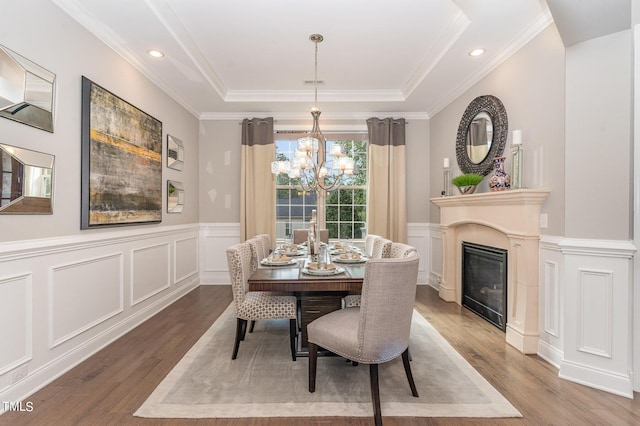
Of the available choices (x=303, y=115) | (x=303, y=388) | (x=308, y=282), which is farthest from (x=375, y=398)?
(x=303, y=115)

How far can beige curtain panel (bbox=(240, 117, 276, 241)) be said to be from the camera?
15.9 ft

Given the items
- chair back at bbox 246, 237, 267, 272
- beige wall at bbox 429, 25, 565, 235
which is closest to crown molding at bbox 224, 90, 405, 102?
beige wall at bbox 429, 25, 565, 235

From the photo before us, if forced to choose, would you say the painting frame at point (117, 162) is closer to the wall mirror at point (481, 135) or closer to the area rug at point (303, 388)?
the area rug at point (303, 388)

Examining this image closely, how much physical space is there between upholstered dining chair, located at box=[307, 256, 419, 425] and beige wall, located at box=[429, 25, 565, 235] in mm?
1543

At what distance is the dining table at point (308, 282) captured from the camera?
2096 millimetres

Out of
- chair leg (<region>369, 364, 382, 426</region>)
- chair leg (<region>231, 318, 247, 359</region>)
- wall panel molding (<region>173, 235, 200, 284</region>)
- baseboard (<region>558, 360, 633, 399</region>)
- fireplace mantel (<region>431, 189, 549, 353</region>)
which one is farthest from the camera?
wall panel molding (<region>173, 235, 200, 284</region>)

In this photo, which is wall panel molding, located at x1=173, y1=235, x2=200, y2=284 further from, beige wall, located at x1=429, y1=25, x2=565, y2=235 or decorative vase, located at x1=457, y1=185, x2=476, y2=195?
beige wall, located at x1=429, y1=25, x2=565, y2=235

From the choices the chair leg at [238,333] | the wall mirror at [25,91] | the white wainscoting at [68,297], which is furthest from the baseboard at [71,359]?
the wall mirror at [25,91]

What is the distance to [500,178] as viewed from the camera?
2.94 m

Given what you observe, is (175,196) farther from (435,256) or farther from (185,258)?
(435,256)


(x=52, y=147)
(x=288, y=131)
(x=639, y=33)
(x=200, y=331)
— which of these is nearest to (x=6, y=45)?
(x=52, y=147)

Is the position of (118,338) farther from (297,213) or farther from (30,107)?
(297,213)

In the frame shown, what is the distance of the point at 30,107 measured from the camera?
2.01m

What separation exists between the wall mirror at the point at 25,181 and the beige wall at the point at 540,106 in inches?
148
